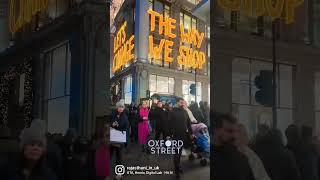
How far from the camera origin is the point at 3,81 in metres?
3.33

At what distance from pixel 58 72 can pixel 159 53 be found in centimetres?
58

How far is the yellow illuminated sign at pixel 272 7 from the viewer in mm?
3711

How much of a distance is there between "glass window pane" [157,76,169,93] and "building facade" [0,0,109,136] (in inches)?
12.4

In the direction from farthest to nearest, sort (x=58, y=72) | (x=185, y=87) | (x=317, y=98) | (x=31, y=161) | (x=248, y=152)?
(x=317, y=98), (x=248, y=152), (x=185, y=87), (x=58, y=72), (x=31, y=161)

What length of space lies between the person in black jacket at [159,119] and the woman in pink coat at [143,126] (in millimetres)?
37

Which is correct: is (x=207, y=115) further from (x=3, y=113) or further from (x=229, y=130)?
(x=3, y=113)

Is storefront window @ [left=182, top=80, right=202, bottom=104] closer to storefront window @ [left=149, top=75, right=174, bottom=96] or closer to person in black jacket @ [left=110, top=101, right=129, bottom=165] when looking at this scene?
storefront window @ [left=149, top=75, right=174, bottom=96]

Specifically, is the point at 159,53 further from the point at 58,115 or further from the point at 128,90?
the point at 58,115

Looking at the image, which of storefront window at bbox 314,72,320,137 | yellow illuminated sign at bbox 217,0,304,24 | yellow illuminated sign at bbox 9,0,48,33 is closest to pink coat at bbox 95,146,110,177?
yellow illuminated sign at bbox 9,0,48,33

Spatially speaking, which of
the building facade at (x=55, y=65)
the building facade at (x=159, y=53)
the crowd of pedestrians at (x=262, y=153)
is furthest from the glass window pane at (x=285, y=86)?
the building facade at (x=55, y=65)

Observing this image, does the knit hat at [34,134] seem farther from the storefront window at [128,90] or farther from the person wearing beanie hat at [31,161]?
the storefront window at [128,90]

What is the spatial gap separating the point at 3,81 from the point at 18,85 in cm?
10

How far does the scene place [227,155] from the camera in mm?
3521

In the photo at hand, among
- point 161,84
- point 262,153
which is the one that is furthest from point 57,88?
point 262,153
